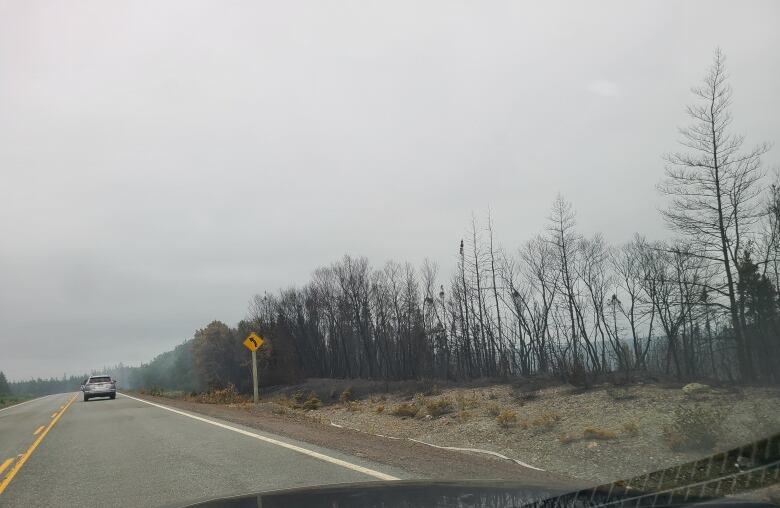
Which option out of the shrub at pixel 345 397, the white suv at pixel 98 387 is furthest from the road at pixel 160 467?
the white suv at pixel 98 387

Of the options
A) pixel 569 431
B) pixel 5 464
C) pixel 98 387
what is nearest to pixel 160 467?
pixel 5 464

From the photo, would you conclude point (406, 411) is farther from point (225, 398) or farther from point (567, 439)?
point (225, 398)

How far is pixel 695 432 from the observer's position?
8867 millimetres

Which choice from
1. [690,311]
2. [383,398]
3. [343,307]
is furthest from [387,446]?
[343,307]

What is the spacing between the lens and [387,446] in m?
11.5

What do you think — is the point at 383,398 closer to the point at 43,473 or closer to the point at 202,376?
the point at 43,473

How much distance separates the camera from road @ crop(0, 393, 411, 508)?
7.23 m

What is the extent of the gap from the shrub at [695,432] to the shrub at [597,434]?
1267 mm

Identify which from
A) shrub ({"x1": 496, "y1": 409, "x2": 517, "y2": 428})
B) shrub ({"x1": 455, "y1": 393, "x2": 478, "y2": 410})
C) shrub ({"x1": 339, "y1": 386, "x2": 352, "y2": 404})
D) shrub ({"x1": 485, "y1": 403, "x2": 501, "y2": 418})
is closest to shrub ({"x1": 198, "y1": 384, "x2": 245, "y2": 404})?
shrub ({"x1": 339, "y1": 386, "x2": 352, "y2": 404})

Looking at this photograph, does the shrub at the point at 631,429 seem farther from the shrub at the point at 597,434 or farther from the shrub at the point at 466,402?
the shrub at the point at 466,402

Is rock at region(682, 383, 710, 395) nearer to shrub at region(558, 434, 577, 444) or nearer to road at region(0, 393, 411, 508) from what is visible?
shrub at region(558, 434, 577, 444)

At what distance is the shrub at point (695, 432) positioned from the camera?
8653 mm

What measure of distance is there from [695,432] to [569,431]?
3.41 metres

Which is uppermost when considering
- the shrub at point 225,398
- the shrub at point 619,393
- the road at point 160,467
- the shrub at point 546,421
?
the shrub at point 619,393
